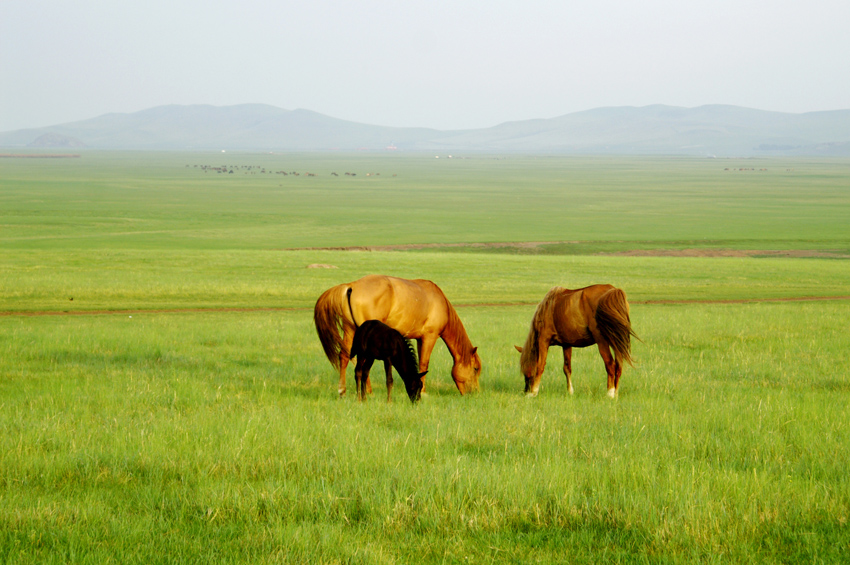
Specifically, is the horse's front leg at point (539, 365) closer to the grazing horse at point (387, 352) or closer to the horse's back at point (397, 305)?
the horse's back at point (397, 305)

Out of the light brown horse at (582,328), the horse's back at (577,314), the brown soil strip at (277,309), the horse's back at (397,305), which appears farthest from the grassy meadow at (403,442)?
the horse's back at (397,305)

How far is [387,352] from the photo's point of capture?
35.8 feet

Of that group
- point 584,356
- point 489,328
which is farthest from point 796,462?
point 489,328

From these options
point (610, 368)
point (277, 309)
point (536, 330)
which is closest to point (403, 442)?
point (536, 330)

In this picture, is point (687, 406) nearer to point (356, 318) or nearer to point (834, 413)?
point (834, 413)

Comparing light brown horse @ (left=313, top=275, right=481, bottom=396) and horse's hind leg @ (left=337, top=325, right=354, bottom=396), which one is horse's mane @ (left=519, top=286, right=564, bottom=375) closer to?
light brown horse @ (left=313, top=275, right=481, bottom=396)

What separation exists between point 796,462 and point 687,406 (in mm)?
2947

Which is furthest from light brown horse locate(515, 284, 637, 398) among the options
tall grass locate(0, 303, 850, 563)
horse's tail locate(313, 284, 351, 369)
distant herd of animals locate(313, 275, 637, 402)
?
horse's tail locate(313, 284, 351, 369)

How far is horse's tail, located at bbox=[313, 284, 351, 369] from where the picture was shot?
11.7 meters

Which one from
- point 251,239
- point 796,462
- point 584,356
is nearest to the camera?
point 796,462

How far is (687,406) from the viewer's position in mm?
10594

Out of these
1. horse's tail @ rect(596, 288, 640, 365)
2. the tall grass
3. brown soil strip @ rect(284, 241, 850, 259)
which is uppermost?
horse's tail @ rect(596, 288, 640, 365)

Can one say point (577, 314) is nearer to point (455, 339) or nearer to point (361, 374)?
point (455, 339)

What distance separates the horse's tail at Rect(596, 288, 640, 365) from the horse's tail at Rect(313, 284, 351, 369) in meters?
3.71
